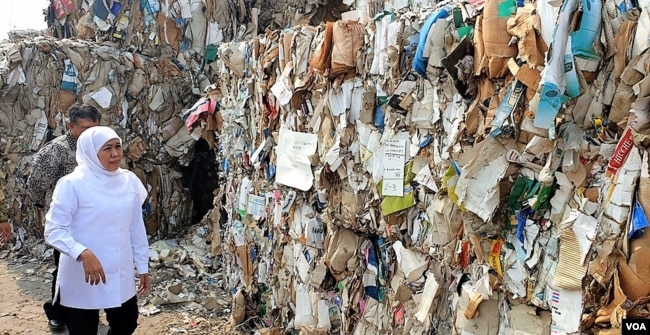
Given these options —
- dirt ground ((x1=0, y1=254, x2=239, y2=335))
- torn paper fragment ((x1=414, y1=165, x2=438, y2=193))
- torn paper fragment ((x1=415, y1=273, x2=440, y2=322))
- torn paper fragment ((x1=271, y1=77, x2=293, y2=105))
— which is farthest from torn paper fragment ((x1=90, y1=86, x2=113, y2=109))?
torn paper fragment ((x1=415, y1=273, x2=440, y2=322))

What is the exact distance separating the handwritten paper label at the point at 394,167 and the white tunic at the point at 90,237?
1.53 meters

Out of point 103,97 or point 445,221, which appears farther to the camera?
point 103,97

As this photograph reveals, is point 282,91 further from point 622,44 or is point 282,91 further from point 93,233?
point 622,44

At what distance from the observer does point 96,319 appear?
3262 millimetres

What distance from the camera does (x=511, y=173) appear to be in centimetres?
222

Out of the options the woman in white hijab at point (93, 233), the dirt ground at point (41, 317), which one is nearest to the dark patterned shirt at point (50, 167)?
the woman in white hijab at point (93, 233)

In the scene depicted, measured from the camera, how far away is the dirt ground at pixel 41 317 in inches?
194

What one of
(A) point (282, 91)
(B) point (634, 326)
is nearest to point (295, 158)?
(A) point (282, 91)

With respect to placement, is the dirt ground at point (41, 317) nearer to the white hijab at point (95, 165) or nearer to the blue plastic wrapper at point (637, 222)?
the white hijab at point (95, 165)

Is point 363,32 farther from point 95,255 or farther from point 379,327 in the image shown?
point 95,255

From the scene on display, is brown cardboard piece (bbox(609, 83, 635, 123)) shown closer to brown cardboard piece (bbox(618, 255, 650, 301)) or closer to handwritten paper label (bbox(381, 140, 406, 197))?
brown cardboard piece (bbox(618, 255, 650, 301))

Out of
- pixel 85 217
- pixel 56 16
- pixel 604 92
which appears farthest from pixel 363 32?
pixel 56 16

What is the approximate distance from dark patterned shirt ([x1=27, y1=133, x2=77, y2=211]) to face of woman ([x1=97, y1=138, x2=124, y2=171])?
115 cm

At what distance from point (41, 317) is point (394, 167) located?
400cm
